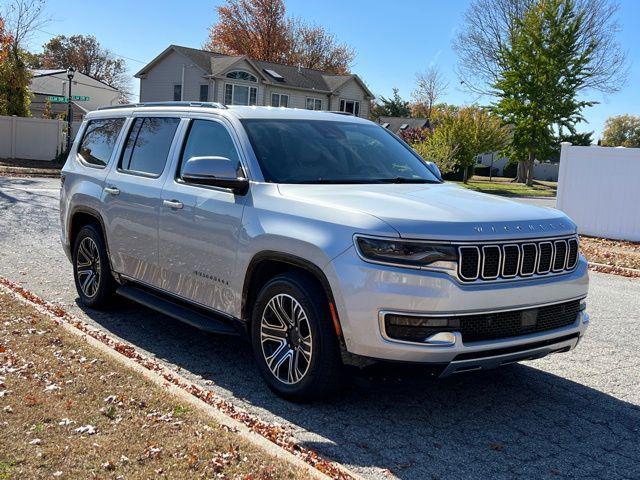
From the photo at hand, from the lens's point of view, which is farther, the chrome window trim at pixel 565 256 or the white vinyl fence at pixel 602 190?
the white vinyl fence at pixel 602 190

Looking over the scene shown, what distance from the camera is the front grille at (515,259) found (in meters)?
4.30

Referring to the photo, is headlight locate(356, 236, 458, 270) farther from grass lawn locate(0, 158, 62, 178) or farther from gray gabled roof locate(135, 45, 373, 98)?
gray gabled roof locate(135, 45, 373, 98)

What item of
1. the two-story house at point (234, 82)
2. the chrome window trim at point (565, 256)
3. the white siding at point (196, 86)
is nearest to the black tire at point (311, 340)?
the chrome window trim at point (565, 256)

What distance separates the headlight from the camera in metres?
4.23

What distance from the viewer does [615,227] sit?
52.4 ft

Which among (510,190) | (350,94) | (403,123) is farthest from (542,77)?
(403,123)

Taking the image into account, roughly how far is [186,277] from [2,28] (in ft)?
115

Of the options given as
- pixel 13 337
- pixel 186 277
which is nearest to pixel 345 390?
pixel 186 277

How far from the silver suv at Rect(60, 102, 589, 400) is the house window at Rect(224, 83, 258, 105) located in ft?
128

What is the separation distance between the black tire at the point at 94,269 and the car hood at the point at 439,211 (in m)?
2.68

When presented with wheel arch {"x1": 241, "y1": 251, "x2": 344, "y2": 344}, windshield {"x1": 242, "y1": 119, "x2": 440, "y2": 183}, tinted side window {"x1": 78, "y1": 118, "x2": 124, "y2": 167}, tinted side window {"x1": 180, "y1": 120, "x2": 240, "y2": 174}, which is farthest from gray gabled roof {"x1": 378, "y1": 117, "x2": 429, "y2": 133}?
wheel arch {"x1": 241, "y1": 251, "x2": 344, "y2": 344}

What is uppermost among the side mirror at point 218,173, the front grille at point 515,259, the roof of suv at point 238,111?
the roof of suv at point 238,111

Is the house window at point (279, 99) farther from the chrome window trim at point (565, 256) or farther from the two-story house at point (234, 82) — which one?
the chrome window trim at point (565, 256)

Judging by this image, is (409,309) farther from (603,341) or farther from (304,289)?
(603,341)
